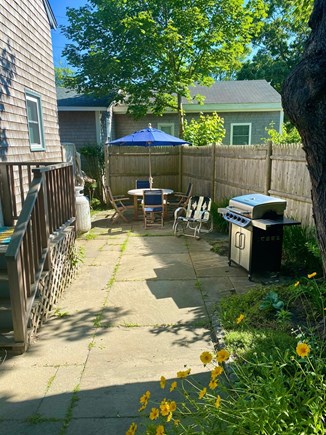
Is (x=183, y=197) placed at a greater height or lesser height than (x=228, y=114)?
lesser

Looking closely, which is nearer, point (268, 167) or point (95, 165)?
point (268, 167)

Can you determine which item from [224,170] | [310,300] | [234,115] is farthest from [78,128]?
[310,300]

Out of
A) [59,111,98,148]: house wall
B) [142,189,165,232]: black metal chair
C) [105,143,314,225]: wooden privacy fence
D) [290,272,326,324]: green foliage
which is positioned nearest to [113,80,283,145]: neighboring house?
[59,111,98,148]: house wall

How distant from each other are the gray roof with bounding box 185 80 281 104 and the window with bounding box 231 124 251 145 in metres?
1.05

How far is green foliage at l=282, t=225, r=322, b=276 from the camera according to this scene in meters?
4.69

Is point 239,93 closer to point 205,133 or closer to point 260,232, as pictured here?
point 205,133

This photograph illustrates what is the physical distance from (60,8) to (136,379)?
14739 millimetres

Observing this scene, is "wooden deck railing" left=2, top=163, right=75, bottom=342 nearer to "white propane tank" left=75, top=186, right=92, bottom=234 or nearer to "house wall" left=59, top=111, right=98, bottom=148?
"white propane tank" left=75, top=186, right=92, bottom=234

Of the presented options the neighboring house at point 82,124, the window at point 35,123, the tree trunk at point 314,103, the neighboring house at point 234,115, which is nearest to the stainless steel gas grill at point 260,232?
the tree trunk at point 314,103

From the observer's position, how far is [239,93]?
48.9ft

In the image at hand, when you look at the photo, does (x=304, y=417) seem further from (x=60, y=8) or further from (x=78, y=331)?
(x=60, y=8)

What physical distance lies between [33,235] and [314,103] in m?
3.01

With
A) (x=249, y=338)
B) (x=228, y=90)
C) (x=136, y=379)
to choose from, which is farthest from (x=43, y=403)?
(x=228, y=90)

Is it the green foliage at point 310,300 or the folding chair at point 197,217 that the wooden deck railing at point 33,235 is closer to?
the green foliage at point 310,300
